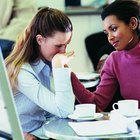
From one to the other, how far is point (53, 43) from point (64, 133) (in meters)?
0.56

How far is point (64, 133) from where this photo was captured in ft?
4.82

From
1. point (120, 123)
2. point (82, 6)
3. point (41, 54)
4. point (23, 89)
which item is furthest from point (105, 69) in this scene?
point (82, 6)

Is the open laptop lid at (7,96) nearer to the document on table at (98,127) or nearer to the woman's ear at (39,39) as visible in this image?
the document on table at (98,127)

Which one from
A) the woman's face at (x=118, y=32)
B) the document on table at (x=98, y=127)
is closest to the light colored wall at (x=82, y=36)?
the woman's face at (x=118, y=32)

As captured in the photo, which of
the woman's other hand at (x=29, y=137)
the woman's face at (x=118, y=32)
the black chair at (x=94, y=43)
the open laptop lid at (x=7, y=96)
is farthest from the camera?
the black chair at (x=94, y=43)

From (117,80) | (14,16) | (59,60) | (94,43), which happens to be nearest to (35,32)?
(59,60)

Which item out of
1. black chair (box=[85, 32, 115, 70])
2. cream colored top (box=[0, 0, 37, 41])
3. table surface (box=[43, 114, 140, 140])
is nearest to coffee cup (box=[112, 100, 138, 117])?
table surface (box=[43, 114, 140, 140])

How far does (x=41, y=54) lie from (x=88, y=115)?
1.49 feet

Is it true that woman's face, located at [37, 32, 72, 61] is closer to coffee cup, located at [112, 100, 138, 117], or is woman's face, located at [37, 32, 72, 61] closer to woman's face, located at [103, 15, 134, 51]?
woman's face, located at [103, 15, 134, 51]

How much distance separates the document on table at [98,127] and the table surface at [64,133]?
0.07 ft

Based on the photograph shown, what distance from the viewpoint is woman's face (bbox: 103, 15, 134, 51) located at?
2.01m

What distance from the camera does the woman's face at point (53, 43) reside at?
1892mm

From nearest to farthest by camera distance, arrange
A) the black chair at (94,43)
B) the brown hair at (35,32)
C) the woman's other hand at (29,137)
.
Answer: the woman's other hand at (29,137) → the brown hair at (35,32) → the black chair at (94,43)

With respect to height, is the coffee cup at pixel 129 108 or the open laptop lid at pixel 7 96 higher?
the open laptop lid at pixel 7 96
